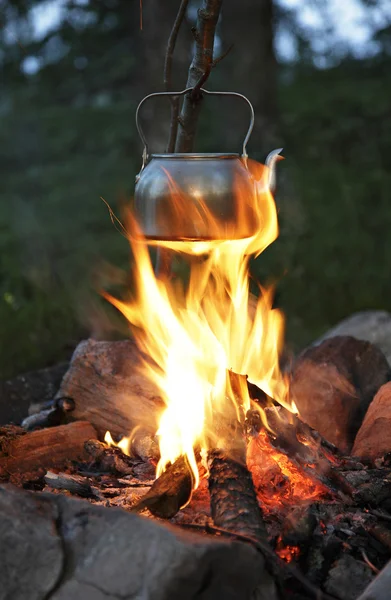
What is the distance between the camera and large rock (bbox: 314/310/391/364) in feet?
15.7

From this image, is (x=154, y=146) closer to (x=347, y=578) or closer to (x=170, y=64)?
(x=170, y=64)

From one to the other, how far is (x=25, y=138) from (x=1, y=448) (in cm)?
1094

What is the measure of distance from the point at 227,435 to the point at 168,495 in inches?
14.5

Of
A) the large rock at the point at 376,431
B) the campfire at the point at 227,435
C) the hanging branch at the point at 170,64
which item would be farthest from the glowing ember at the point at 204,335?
the hanging branch at the point at 170,64

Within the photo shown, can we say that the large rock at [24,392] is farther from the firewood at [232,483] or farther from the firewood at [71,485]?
the firewood at [232,483]

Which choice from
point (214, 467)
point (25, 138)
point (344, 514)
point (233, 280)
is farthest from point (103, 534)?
point (25, 138)

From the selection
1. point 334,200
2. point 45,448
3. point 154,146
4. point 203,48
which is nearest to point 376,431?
point 45,448

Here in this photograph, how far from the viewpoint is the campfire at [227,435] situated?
2.62 metres

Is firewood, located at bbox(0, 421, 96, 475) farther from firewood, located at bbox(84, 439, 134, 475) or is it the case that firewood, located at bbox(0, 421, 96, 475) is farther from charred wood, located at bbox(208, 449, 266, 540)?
charred wood, located at bbox(208, 449, 266, 540)

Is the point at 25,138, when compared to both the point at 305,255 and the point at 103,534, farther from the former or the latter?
the point at 103,534

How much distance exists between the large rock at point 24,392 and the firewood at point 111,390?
386 mm

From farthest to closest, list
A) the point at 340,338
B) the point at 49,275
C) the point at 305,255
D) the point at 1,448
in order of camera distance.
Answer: the point at 305,255, the point at 49,275, the point at 340,338, the point at 1,448

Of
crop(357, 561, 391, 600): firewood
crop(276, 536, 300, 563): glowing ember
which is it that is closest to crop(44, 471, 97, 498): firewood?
crop(276, 536, 300, 563): glowing ember

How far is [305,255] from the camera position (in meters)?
7.60
